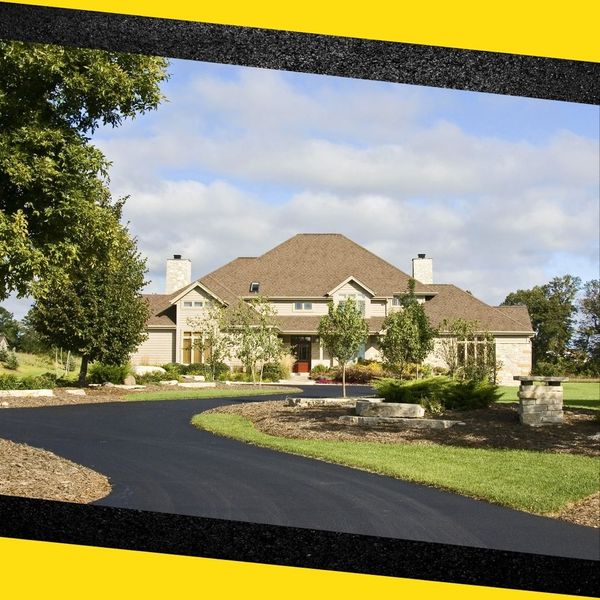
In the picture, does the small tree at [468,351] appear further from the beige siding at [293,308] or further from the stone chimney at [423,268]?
the beige siding at [293,308]

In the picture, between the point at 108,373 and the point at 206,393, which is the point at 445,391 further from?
the point at 108,373

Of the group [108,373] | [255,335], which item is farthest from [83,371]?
[255,335]

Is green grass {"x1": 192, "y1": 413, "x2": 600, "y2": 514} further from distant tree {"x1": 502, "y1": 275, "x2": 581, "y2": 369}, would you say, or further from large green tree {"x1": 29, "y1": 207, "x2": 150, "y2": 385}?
large green tree {"x1": 29, "y1": 207, "x2": 150, "y2": 385}

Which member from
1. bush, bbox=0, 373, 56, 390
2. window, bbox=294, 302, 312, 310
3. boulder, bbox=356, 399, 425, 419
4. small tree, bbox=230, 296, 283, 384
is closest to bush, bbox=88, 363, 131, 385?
bush, bbox=0, 373, 56, 390

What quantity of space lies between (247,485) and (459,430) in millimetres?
1657

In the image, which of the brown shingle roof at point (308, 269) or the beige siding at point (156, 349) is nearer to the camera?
the brown shingle roof at point (308, 269)

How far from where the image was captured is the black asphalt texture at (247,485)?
5.21m

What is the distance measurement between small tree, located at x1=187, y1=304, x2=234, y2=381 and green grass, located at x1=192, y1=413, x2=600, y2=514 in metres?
0.58

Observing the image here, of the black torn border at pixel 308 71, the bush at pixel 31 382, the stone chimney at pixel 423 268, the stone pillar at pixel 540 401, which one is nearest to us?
the black torn border at pixel 308 71

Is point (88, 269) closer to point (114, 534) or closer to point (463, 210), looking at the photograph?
point (114, 534)

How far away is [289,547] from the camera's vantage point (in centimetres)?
562

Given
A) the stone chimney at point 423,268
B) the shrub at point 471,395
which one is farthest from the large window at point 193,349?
the shrub at point 471,395

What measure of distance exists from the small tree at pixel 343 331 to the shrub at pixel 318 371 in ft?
0.41

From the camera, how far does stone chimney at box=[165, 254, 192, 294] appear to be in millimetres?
6270
